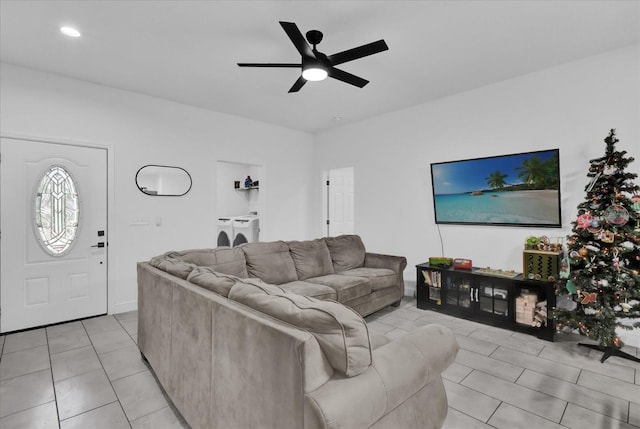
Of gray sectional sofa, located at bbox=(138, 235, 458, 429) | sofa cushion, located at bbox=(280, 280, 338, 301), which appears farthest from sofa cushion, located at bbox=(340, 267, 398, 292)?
gray sectional sofa, located at bbox=(138, 235, 458, 429)

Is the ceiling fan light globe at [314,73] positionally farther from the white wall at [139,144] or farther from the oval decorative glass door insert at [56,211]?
the oval decorative glass door insert at [56,211]

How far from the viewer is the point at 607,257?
2709 mm

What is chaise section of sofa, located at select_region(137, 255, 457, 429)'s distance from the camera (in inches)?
41.4

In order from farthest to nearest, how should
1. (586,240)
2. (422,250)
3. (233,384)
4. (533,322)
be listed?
(422,250)
(533,322)
(586,240)
(233,384)

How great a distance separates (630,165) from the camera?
300cm

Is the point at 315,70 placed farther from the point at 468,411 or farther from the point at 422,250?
the point at 422,250

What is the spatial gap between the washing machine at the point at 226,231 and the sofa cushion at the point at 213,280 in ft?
14.3

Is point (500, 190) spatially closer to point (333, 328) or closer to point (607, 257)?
point (607, 257)

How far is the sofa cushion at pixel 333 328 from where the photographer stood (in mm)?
1102

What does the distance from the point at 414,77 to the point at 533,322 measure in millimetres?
2889

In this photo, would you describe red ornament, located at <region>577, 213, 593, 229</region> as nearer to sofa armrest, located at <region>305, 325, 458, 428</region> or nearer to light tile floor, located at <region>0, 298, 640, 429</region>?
light tile floor, located at <region>0, 298, 640, 429</region>

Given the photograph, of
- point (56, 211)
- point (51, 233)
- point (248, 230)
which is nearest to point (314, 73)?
point (56, 211)

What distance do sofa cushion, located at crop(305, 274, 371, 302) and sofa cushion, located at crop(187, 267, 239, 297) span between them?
5.62ft

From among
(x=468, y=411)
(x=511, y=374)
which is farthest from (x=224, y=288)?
(x=511, y=374)
